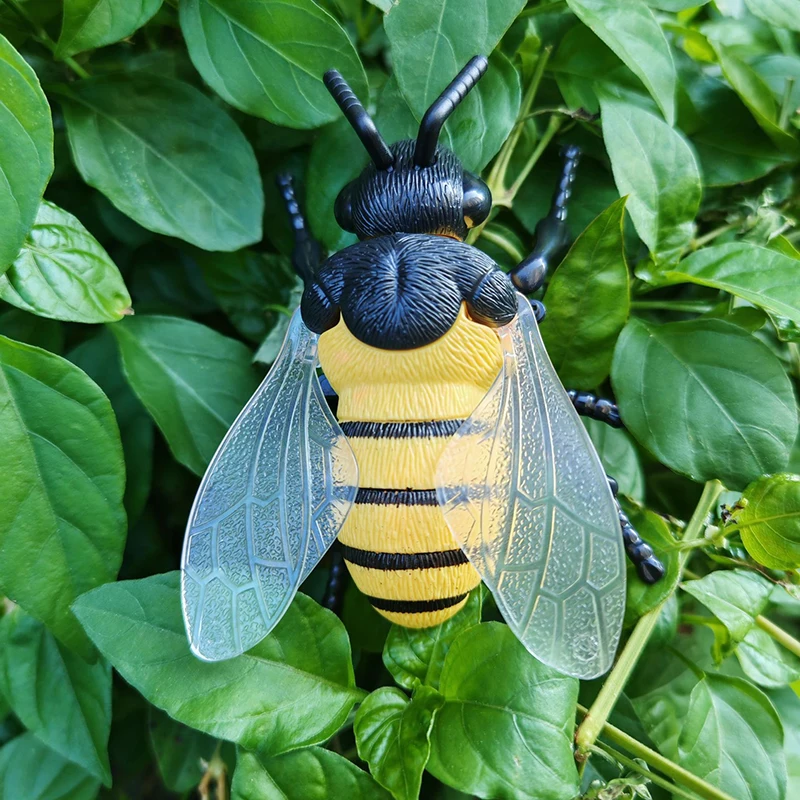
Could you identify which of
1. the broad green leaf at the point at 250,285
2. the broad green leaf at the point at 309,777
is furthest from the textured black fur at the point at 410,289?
the broad green leaf at the point at 309,777

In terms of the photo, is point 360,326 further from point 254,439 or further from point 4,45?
point 4,45

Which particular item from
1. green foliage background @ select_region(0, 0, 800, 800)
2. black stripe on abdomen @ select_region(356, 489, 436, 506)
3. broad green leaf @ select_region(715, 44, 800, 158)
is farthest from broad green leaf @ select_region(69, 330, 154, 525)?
broad green leaf @ select_region(715, 44, 800, 158)

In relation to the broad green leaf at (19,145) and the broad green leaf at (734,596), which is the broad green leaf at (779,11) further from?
the broad green leaf at (19,145)

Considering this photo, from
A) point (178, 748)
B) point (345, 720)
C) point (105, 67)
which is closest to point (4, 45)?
point (105, 67)

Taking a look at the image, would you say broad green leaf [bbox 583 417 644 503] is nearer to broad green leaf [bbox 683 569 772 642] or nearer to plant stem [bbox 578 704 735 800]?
broad green leaf [bbox 683 569 772 642]

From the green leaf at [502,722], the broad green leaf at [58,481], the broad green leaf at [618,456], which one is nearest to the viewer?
the green leaf at [502,722]

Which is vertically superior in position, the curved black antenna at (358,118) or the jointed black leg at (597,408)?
the curved black antenna at (358,118)
